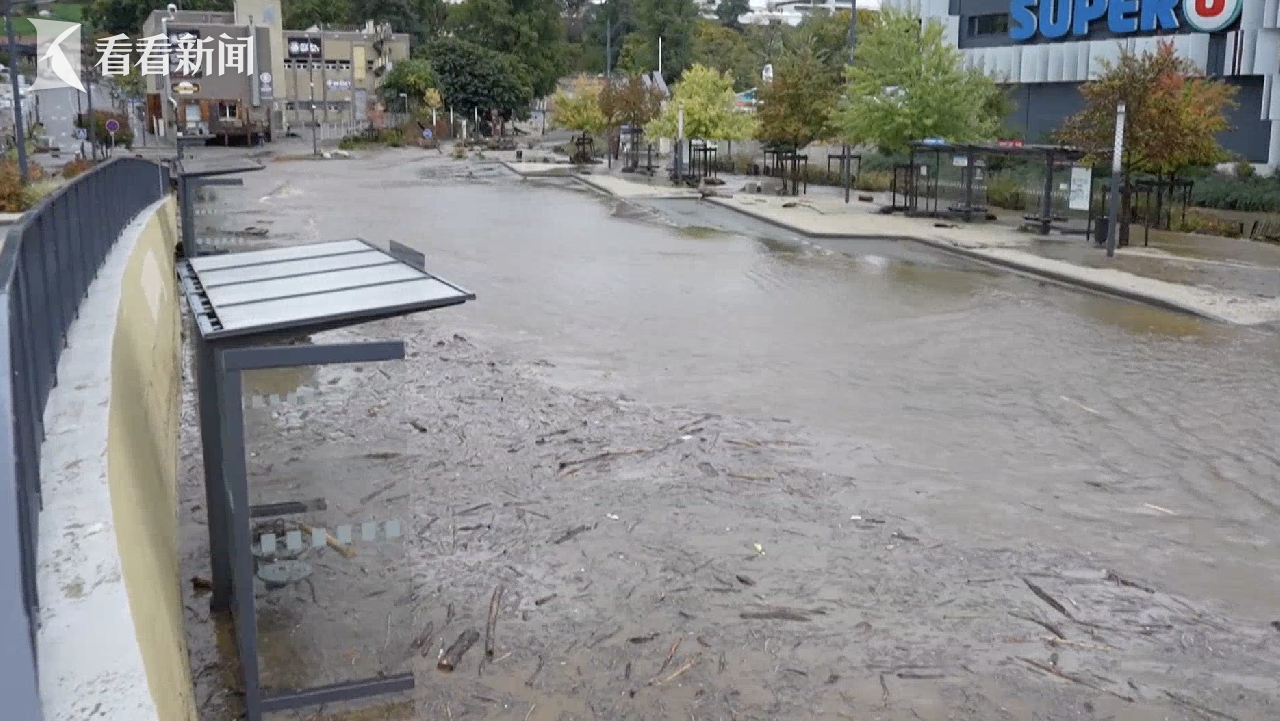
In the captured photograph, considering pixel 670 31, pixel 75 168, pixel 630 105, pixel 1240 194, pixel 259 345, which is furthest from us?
pixel 670 31

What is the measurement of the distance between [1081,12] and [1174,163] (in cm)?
2356

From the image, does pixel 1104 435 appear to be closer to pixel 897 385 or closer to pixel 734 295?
pixel 897 385

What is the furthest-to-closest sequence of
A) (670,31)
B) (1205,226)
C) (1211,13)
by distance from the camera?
(670,31) < (1211,13) < (1205,226)

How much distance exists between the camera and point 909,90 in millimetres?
35062

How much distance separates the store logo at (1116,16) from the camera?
42.9 m

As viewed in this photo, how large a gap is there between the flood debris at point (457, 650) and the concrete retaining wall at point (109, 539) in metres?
1.32

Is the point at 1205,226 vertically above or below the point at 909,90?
below

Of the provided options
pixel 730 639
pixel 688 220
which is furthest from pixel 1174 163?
pixel 730 639

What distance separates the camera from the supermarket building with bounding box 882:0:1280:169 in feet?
138

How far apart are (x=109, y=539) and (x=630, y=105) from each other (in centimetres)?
5630

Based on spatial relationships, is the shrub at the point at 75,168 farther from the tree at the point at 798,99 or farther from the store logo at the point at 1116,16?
the store logo at the point at 1116,16

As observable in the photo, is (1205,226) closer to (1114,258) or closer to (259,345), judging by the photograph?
(1114,258)

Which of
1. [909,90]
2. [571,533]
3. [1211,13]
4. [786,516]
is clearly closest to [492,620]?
[571,533]

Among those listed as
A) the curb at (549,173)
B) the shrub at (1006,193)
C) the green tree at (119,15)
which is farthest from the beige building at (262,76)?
the shrub at (1006,193)
